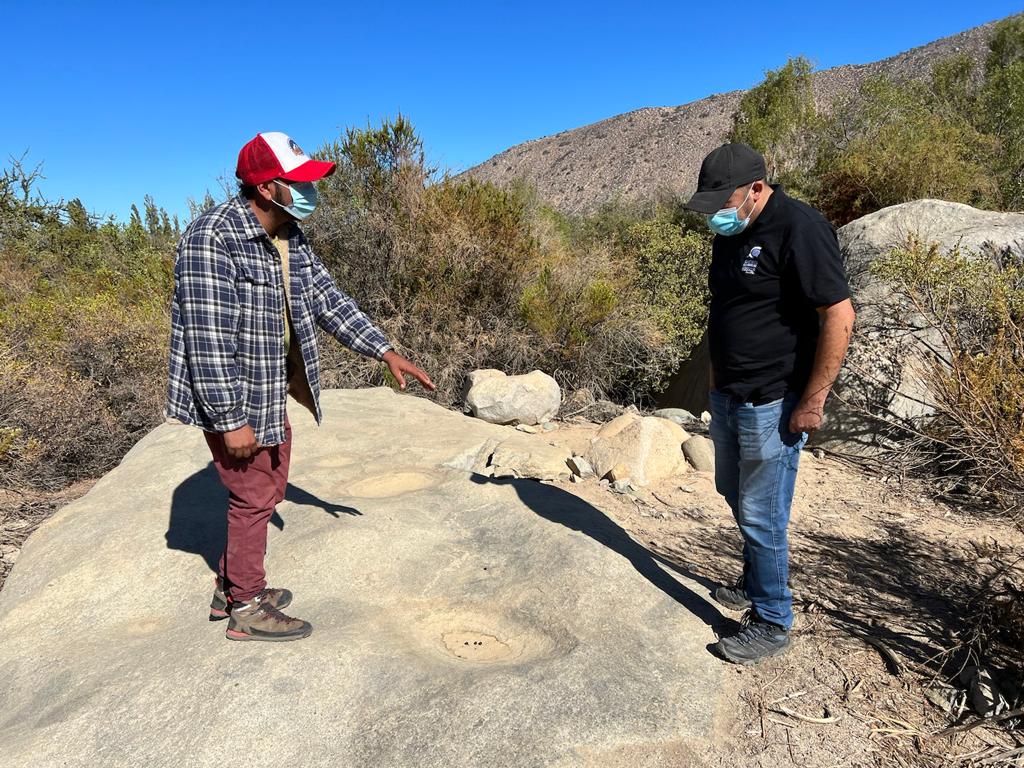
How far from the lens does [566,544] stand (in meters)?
3.49

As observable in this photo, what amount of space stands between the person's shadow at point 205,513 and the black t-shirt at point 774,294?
247cm

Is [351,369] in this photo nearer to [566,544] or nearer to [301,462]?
[301,462]

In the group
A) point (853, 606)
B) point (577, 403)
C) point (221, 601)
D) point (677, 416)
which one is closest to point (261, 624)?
point (221, 601)

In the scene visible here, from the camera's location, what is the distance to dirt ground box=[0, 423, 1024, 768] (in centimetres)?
217

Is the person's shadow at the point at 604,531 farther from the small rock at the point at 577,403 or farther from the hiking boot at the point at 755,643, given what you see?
the small rock at the point at 577,403

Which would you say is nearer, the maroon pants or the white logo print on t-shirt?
the white logo print on t-shirt

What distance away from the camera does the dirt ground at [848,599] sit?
217 cm

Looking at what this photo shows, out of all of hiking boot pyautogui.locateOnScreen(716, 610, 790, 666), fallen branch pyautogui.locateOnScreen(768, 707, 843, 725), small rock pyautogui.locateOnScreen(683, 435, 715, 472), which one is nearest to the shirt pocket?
hiking boot pyautogui.locateOnScreen(716, 610, 790, 666)

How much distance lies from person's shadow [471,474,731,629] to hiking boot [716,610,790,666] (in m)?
0.23

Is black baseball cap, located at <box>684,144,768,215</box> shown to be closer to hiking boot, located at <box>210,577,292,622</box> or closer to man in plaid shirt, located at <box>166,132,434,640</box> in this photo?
man in plaid shirt, located at <box>166,132,434,640</box>

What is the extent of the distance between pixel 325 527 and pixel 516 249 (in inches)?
239

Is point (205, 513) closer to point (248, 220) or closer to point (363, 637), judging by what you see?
point (363, 637)

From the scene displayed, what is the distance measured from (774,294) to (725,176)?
457 mm

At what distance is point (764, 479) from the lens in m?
2.47
